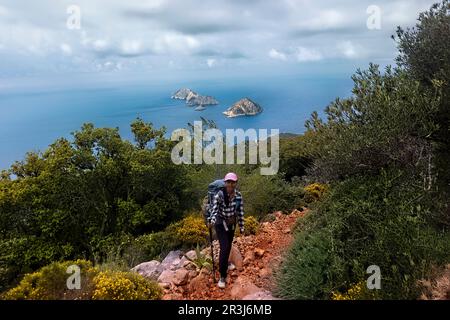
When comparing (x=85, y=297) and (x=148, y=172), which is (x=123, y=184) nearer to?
(x=148, y=172)

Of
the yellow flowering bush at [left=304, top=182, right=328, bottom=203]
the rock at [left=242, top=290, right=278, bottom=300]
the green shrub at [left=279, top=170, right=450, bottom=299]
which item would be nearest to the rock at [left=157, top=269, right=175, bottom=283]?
the rock at [left=242, top=290, right=278, bottom=300]

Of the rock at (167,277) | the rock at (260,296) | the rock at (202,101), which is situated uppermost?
the rock at (202,101)

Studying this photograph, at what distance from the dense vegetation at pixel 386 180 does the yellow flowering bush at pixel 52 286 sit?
3.27 metres

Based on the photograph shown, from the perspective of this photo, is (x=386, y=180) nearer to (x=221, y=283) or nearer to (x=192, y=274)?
(x=221, y=283)

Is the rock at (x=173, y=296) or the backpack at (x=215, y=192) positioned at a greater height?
the backpack at (x=215, y=192)

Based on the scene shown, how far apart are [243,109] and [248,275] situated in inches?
2550

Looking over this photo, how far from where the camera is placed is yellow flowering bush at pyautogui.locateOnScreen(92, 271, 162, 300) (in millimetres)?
5406

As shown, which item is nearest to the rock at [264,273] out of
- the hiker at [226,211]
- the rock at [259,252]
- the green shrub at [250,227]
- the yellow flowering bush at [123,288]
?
the rock at [259,252]

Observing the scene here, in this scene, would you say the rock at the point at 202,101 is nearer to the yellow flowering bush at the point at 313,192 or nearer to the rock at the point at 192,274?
the yellow flowering bush at the point at 313,192

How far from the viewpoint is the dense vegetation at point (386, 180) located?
5344 millimetres

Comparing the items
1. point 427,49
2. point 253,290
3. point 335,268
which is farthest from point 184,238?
point 427,49

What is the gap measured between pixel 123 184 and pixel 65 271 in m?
13.3

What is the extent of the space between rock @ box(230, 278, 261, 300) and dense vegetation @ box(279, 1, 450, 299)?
53cm

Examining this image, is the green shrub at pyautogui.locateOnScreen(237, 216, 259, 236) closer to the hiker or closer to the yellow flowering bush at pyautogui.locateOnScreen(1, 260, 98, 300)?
the hiker
